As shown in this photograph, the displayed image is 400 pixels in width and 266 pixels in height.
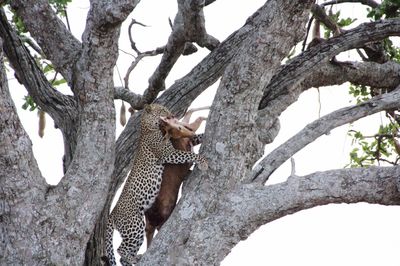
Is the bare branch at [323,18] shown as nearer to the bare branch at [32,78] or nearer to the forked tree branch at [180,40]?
the forked tree branch at [180,40]

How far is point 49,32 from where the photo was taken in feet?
23.3

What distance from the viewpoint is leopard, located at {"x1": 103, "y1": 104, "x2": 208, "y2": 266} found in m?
6.95

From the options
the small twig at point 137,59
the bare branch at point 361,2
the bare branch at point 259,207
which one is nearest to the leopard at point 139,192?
the bare branch at point 259,207

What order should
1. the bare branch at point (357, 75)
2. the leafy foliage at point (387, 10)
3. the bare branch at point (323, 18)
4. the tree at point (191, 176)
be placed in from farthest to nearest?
the bare branch at point (323, 18), the leafy foliage at point (387, 10), the bare branch at point (357, 75), the tree at point (191, 176)

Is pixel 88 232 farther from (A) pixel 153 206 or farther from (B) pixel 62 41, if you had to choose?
(B) pixel 62 41

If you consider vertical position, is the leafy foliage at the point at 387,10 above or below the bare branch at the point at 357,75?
above

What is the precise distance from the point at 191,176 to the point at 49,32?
6.23 feet

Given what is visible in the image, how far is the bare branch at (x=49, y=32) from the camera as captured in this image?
7008 mm

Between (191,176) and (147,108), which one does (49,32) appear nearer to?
(147,108)

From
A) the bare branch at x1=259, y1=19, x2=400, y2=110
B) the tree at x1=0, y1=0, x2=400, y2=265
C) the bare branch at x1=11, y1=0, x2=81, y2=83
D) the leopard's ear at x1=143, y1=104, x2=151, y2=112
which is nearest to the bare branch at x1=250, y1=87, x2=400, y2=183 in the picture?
the tree at x1=0, y1=0, x2=400, y2=265

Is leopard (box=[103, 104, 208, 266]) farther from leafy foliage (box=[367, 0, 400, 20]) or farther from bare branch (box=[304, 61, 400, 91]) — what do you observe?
leafy foliage (box=[367, 0, 400, 20])

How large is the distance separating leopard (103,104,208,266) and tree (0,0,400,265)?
0.16m

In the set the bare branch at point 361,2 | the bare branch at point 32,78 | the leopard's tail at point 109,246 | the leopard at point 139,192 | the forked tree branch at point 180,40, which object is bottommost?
the leopard's tail at point 109,246

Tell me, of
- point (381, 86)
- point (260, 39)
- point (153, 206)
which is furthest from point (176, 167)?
point (381, 86)
